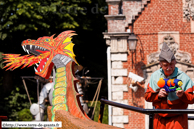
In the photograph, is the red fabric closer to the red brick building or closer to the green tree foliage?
the red brick building

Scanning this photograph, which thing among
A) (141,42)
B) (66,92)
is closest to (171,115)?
(66,92)

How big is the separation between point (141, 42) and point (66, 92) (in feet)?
21.9

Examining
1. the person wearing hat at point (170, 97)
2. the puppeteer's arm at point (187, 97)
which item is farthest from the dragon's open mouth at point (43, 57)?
the puppeteer's arm at point (187, 97)

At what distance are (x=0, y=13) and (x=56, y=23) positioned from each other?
260cm

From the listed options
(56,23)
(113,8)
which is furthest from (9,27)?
(113,8)

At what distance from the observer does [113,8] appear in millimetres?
12766

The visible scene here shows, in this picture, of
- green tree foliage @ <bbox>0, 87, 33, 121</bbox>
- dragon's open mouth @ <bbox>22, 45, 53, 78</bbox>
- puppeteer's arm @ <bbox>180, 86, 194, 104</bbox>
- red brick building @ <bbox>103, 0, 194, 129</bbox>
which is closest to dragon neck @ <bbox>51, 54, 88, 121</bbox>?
dragon's open mouth @ <bbox>22, 45, 53, 78</bbox>

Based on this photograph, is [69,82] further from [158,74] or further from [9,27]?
[9,27]

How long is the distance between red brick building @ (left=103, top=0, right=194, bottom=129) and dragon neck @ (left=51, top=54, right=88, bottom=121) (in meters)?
5.79

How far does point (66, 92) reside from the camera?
6535mm

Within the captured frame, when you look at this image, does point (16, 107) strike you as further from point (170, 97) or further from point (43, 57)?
point (170, 97)

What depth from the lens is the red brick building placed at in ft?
40.8

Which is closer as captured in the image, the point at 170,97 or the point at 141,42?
the point at 170,97

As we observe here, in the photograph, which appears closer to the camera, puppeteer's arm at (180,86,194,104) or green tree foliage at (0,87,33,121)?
puppeteer's arm at (180,86,194,104)
